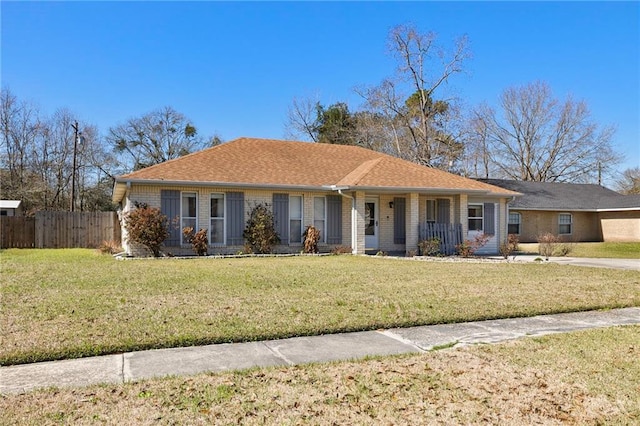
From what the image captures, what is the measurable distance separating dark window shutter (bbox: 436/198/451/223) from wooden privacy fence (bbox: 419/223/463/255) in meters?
1.05

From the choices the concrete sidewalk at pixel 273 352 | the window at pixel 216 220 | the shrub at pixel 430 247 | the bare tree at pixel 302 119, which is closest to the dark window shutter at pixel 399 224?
the shrub at pixel 430 247

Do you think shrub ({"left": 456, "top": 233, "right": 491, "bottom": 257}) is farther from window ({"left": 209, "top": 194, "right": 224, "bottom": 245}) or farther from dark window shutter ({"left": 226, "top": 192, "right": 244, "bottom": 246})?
window ({"left": 209, "top": 194, "right": 224, "bottom": 245})

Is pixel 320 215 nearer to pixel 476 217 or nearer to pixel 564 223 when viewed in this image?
pixel 476 217

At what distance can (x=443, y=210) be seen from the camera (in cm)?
1950

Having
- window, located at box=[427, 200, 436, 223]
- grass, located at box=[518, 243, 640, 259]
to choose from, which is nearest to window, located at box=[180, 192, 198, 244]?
window, located at box=[427, 200, 436, 223]

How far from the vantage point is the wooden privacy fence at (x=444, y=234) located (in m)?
18.0

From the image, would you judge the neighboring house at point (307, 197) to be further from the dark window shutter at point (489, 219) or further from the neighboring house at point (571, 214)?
the neighboring house at point (571, 214)

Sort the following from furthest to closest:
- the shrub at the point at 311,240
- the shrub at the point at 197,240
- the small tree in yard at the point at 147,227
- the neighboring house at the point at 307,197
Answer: the shrub at the point at 311,240
the neighboring house at the point at 307,197
the shrub at the point at 197,240
the small tree in yard at the point at 147,227

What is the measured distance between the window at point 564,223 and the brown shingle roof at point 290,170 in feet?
38.8

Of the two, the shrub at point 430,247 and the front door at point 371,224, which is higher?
the front door at point 371,224

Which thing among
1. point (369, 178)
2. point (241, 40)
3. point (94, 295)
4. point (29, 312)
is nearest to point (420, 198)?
point (369, 178)

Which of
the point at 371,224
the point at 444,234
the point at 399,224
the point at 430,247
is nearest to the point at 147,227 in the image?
the point at 371,224

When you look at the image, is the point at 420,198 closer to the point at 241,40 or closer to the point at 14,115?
the point at 241,40

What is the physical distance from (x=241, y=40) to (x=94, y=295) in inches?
534
